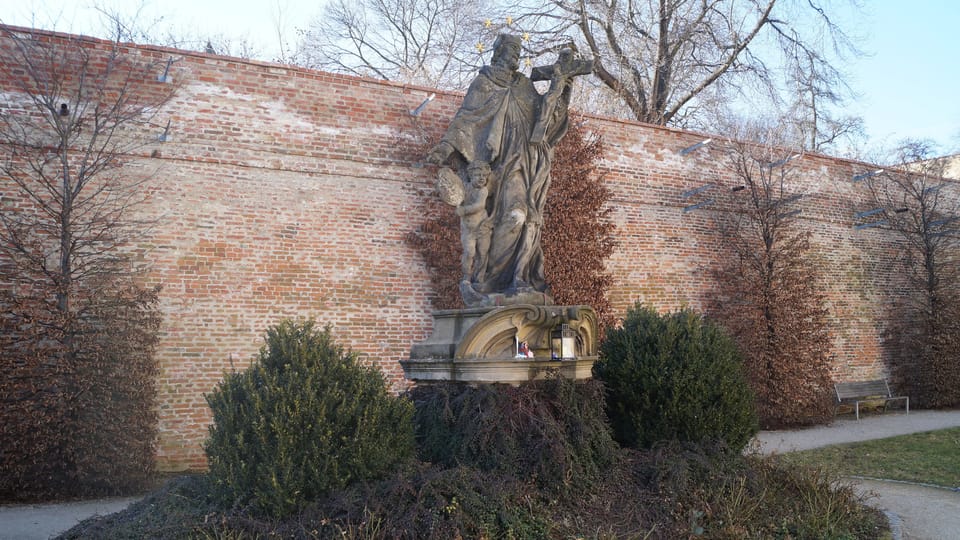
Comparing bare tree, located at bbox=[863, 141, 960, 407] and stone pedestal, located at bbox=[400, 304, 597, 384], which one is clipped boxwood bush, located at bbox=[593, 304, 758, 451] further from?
bare tree, located at bbox=[863, 141, 960, 407]

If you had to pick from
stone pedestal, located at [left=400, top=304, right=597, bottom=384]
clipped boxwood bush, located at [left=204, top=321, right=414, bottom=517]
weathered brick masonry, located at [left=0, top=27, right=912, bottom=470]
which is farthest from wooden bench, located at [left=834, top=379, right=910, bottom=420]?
clipped boxwood bush, located at [left=204, top=321, right=414, bottom=517]

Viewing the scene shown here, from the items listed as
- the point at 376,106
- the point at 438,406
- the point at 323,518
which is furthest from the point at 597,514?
the point at 376,106

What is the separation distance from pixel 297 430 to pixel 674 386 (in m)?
3.21

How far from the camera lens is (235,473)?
432 centimetres

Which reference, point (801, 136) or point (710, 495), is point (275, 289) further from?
point (801, 136)

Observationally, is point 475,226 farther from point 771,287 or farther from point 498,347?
point 771,287

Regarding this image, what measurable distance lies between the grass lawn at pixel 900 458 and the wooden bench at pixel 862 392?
9.28 ft

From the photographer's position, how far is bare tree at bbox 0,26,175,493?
304 inches

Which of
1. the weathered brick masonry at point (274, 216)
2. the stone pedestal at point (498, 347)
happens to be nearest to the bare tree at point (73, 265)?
the weathered brick masonry at point (274, 216)

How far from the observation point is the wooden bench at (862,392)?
14.0m

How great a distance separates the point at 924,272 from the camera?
16.3 metres

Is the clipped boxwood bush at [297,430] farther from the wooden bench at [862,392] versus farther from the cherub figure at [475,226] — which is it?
the wooden bench at [862,392]

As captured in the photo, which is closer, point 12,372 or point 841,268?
point 12,372

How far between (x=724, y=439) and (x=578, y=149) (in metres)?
7.06
